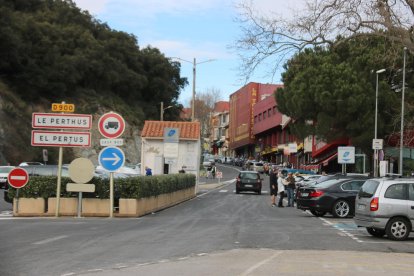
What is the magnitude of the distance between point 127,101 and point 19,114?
2512cm

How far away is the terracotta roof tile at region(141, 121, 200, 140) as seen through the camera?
37.9 metres

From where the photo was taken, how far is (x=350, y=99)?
45469 mm

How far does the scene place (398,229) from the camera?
49.4 feet

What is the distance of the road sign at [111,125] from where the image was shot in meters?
19.8

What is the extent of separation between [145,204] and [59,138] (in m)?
4.00

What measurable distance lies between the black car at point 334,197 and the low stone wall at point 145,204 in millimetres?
5842

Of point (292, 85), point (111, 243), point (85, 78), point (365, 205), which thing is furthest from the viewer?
point (85, 78)

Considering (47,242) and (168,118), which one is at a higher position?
(168,118)

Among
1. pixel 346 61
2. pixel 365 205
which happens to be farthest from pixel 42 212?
pixel 346 61

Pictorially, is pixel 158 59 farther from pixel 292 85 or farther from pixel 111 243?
pixel 111 243

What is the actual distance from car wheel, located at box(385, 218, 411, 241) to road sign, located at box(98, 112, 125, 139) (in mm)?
9349

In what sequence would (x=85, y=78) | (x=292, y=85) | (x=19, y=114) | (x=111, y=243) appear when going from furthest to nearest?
1. (x=85, y=78)
2. (x=19, y=114)
3. (x=292, y=85)
4. (x=111, y=243)

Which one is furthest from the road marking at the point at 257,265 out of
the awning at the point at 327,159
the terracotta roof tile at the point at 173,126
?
the awning at the point at 327,159

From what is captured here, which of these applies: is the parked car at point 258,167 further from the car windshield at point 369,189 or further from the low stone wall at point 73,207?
the car windshield at point 369,189
